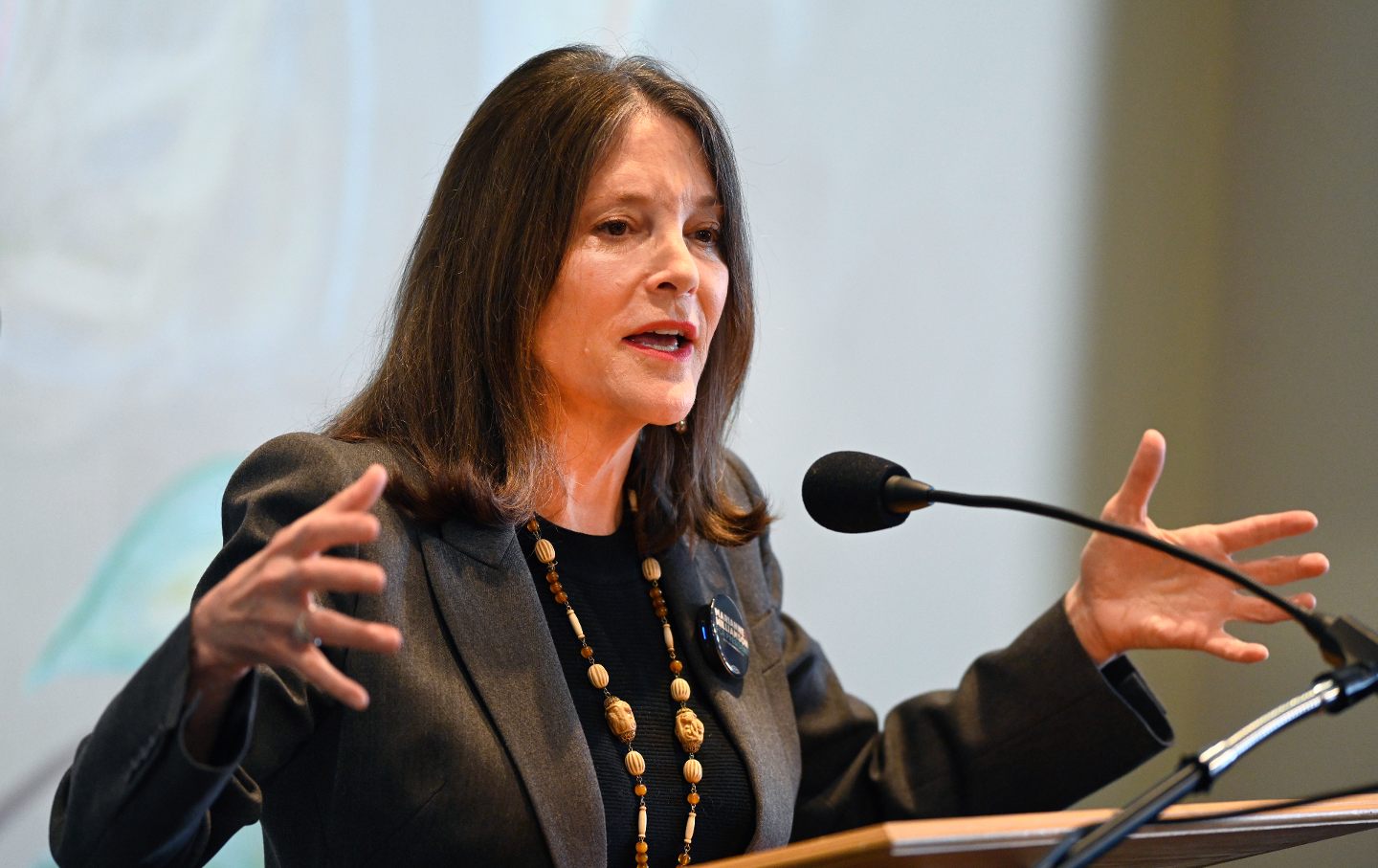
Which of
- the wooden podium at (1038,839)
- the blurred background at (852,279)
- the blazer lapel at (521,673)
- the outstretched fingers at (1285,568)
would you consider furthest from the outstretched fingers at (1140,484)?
the blurred background at (852,279)

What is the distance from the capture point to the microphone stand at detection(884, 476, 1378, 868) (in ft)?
3.34

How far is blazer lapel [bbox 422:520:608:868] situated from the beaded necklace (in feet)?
0.29

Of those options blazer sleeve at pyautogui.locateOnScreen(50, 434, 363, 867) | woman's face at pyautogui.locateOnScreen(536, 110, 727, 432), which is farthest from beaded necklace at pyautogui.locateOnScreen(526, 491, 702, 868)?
blazer sleeve at pyautogui.locateOnScreen(50, 434, 363, 867)

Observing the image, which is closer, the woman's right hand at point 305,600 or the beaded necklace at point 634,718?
the woman's right hand at point 305,600

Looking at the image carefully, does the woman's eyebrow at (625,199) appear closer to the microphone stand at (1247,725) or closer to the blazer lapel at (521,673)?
the blazer lapel at (521,673)

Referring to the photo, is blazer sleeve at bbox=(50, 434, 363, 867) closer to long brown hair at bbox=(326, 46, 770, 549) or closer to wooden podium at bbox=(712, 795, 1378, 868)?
long brown hair at bbox=(326, 46, 770, 549)

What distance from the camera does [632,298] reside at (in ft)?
5.84

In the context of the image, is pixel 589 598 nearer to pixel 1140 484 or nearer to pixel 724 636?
pixel 724 636

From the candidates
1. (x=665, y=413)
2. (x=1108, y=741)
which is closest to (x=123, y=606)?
(x=665, y=413)

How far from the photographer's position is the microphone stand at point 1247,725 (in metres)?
1.02

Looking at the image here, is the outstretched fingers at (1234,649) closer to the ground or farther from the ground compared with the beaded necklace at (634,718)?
farther from the ground

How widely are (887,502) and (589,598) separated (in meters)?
0.54

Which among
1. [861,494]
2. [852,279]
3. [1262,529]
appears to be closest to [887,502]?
[861,494]

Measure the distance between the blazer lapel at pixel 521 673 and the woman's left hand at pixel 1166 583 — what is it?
64cm
